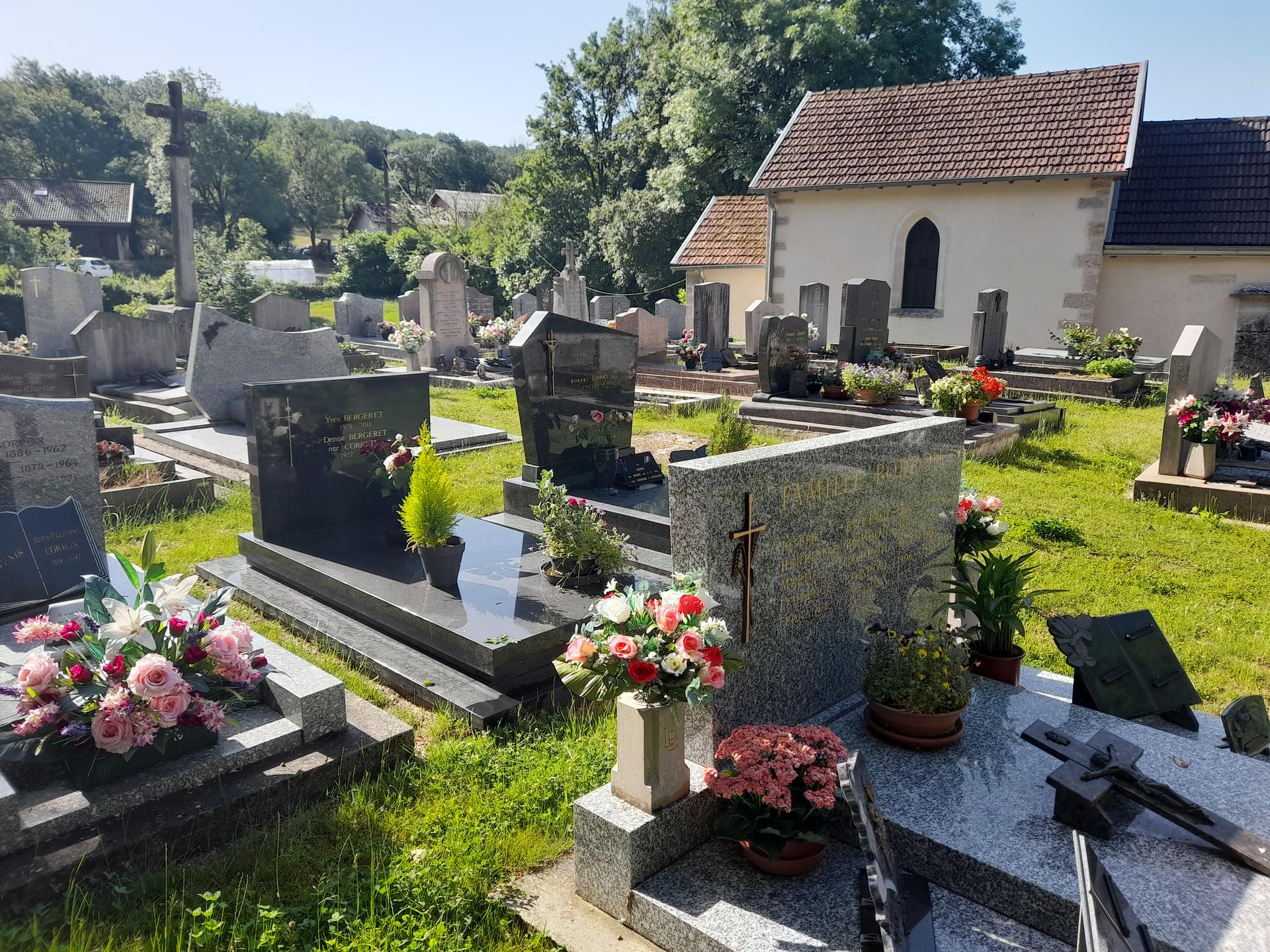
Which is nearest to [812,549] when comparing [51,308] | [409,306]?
[51,308]

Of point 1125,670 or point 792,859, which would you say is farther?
point 1125,670

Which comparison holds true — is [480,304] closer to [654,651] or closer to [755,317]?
[755,317]

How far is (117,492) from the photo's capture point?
828 cm

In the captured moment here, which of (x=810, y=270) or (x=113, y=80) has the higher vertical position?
(x=113, y=80)

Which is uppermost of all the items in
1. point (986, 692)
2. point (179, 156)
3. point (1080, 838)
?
point (179, 156)

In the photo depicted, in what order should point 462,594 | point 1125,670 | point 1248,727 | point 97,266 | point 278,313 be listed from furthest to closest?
1. point 97,266
2. point 278,313
3. point 462,594
4. point 1125,670
5. point 1248,727

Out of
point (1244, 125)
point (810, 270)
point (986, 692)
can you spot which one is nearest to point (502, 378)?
point (810, 270)

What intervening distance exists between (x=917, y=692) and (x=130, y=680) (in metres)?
3.37

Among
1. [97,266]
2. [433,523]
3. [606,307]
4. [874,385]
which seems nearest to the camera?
[433,523]

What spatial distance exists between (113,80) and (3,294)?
205 feet

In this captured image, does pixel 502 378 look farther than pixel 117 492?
Yes

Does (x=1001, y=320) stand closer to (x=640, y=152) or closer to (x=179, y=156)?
(x=179, y=156)

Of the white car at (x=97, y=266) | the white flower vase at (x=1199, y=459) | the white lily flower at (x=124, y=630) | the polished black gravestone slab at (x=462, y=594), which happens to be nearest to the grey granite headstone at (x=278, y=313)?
the polished black gravestone slab at (x=462, y=594)

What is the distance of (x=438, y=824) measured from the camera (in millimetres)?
3842
